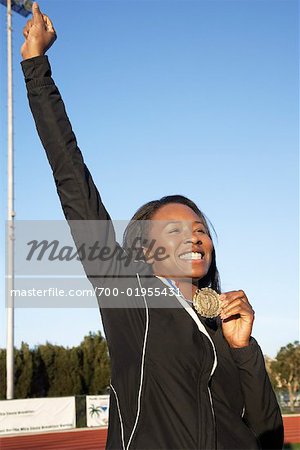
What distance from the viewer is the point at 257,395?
1.71 metres

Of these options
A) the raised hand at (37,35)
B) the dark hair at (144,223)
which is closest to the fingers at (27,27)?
the raised hand at (37,35)

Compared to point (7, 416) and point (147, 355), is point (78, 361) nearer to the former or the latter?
point (7, 416)

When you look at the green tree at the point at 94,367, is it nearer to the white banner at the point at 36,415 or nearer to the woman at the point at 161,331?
the white banner at the point at 36,415

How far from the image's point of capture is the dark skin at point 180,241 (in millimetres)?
1746

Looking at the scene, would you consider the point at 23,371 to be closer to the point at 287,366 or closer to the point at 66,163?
the point at 287,366

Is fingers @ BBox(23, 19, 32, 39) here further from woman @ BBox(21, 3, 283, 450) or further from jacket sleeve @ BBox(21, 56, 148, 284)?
jacket sleeve @ BBox(21, 56, 148, 284)

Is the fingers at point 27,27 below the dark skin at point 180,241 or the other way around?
the other way around

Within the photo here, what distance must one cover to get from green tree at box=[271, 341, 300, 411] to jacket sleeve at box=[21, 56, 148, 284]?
3701 cm

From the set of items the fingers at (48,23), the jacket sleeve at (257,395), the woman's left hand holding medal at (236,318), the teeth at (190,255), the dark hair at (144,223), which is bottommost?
the jacket sleeve at (257,395)

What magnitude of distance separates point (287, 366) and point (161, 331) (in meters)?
38.5

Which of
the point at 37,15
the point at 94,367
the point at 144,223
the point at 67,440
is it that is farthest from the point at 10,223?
the point at 37,15

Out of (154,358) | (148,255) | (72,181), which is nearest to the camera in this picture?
(154,358)

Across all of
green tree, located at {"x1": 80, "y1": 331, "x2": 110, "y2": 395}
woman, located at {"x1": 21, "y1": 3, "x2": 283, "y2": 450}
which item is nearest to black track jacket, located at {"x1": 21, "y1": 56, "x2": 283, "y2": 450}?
woman, located at {"x1": 21, "y1": 3, "x2": 283, "y2": 450}

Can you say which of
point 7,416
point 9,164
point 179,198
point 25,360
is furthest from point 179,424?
point 25,360
